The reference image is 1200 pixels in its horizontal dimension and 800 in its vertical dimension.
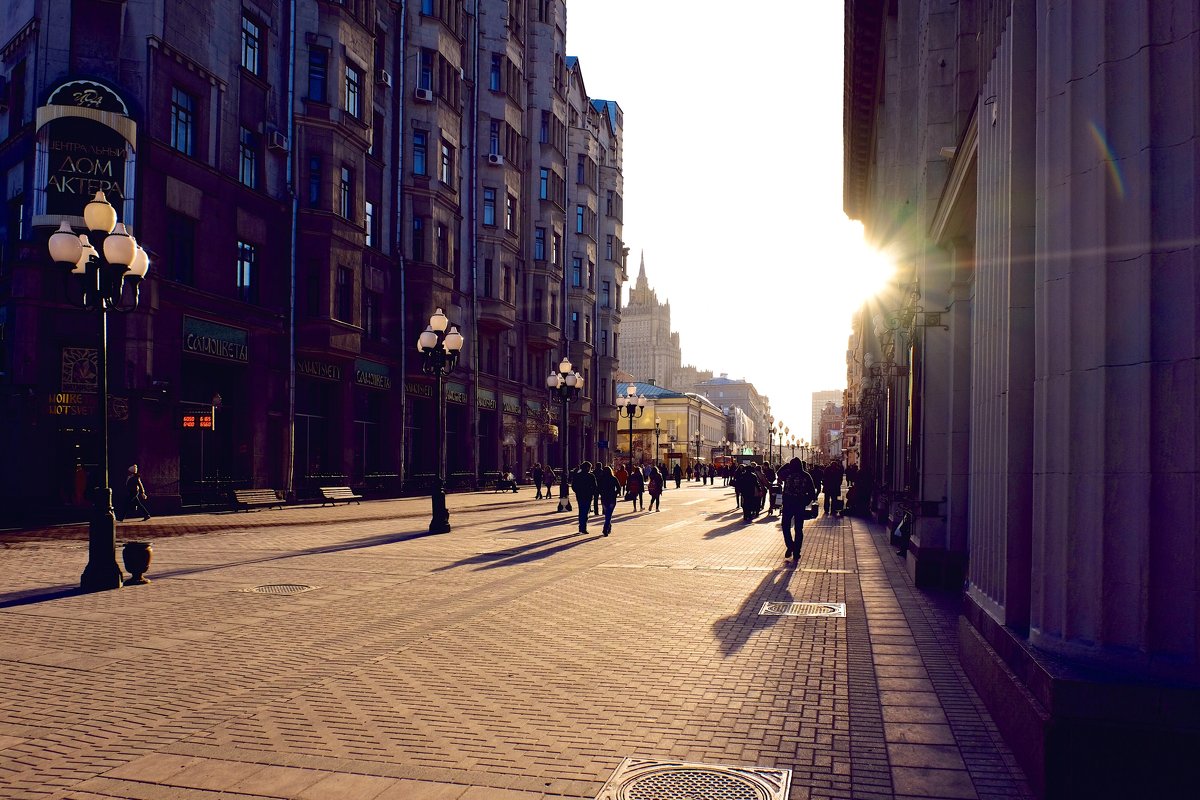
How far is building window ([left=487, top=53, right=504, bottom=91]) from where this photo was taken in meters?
49.1

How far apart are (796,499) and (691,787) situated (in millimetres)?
12300

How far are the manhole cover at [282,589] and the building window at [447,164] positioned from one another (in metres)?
33.1

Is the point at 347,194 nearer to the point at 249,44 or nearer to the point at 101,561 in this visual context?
the point at 249,44

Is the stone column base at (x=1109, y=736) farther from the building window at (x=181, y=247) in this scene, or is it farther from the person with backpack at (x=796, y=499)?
the building window at (x=181, y=247)

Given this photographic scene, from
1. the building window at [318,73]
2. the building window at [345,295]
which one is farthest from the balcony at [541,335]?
the building window at [318,73]

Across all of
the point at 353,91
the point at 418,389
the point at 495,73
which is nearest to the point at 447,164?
the point at 495,73

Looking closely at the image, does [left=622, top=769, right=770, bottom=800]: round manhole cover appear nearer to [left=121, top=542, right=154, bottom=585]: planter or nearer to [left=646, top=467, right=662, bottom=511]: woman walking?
[left=121, top=542, right=154, bottom=585]: planter

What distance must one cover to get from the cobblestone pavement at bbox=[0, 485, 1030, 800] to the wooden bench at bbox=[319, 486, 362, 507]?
18.6 meters

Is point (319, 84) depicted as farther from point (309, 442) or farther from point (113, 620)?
point (113, 620)

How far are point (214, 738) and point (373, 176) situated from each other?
115ft

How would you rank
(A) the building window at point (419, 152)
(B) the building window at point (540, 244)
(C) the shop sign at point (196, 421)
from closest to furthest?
1. (C) the shop sign at point (196, 421)
2. (A) the building window at point (419, 152)
3. (B) the building window at point (540, 244)

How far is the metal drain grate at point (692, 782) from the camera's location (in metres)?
4.74

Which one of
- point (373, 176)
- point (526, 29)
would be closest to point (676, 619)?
point (373, 176)

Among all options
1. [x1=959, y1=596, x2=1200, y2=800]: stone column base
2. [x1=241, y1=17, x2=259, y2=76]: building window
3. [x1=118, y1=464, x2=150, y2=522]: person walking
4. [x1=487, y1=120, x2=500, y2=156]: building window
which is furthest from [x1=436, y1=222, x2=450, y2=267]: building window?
[x1=959, y1=596, x2=1200, y2=800]: stone column base
